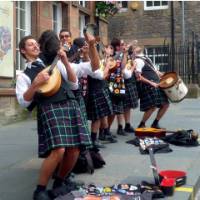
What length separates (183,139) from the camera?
773 centimetres

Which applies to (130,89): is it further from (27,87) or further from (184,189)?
(27,87)

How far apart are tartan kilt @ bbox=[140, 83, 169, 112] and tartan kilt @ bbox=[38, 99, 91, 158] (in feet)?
13.9

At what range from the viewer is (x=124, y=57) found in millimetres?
8109

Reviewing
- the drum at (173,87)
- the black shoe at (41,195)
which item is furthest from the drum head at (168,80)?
the black shoe at (41,195)

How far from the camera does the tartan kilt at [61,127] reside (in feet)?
15.2

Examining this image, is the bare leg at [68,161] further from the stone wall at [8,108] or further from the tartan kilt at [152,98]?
the stone wall at [8,108]

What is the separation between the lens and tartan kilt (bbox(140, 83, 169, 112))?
29.3 ft

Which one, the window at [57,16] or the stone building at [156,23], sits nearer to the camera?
the window at [57,16]

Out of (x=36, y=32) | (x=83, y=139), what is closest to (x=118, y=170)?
(x=83, y=139)

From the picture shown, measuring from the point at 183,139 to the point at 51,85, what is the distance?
3786mm

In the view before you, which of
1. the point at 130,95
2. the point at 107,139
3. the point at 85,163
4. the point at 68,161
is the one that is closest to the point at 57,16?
the point at 130,95

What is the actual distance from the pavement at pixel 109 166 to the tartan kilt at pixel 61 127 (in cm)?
72

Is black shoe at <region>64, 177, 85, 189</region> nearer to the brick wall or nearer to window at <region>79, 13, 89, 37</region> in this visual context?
window at <region>79, 13, 89, 37</region>

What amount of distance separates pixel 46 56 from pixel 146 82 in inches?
169
